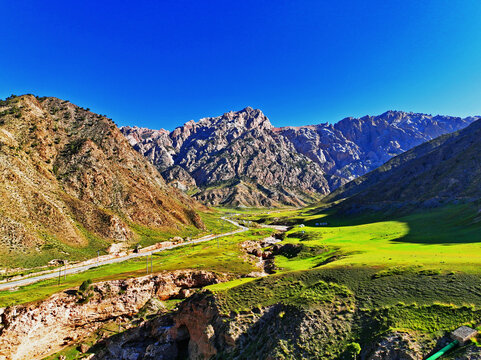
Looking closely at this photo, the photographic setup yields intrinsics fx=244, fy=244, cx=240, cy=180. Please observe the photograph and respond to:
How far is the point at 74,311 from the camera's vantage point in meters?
49.4

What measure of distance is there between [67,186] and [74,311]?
286ft

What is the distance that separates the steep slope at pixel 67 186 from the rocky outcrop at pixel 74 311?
120 ft

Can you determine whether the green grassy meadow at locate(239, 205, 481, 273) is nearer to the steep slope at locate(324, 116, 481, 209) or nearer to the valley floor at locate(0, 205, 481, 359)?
the valley floor at locate(0, 205, 481, 359)

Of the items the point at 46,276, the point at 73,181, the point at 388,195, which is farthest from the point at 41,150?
the point at 388,195

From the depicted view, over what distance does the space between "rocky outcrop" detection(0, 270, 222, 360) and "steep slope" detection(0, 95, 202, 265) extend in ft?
120

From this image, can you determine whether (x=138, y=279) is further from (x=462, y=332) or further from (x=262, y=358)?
(x=462, y=332)

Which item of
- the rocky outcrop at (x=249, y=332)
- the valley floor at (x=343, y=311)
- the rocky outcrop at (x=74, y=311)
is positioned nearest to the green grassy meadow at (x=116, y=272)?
the rocky outcrop at (x=74, y=311)

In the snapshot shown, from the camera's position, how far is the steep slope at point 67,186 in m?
83.6

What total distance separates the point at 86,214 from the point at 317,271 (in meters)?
111

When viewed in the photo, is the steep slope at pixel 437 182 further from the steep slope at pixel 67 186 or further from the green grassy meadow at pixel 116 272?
the steep slope at pixel 67 186

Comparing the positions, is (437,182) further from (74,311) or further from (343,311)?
(74,311)

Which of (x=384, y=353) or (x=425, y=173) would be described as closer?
(x=384, y=353)

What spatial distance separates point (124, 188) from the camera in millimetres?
139375

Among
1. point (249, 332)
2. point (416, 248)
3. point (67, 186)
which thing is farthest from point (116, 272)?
point (416, 248)
